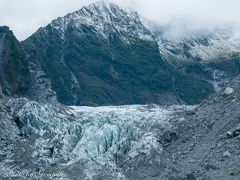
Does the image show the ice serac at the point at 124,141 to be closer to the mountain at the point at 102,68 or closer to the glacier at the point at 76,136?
the glacier at the point at 76,136

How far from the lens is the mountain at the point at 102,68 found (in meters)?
175

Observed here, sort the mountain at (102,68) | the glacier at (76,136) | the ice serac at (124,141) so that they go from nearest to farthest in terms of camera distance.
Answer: the ice serac at (124,141)
the glacier at (76,136)
the mountain at (102,68)

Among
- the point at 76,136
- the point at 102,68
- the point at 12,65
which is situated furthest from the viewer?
the point at 102,68

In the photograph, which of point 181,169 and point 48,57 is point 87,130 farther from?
point 48,57

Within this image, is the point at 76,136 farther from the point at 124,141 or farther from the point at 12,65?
the point at 12,65

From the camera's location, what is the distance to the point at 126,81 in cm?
18612

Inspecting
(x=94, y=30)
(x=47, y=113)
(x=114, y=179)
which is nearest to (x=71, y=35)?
(x=94, y=30)

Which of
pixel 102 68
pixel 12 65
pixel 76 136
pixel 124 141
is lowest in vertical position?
pixel 124 141

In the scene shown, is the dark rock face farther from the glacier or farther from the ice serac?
the ice serac

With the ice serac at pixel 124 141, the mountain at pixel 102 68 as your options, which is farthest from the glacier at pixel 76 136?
the mountain at pixel 102 68

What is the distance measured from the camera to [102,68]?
621ft

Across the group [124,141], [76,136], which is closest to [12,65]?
[76,136]

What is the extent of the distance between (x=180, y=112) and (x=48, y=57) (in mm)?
120694

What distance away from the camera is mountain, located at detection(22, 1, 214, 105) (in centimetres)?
17538
